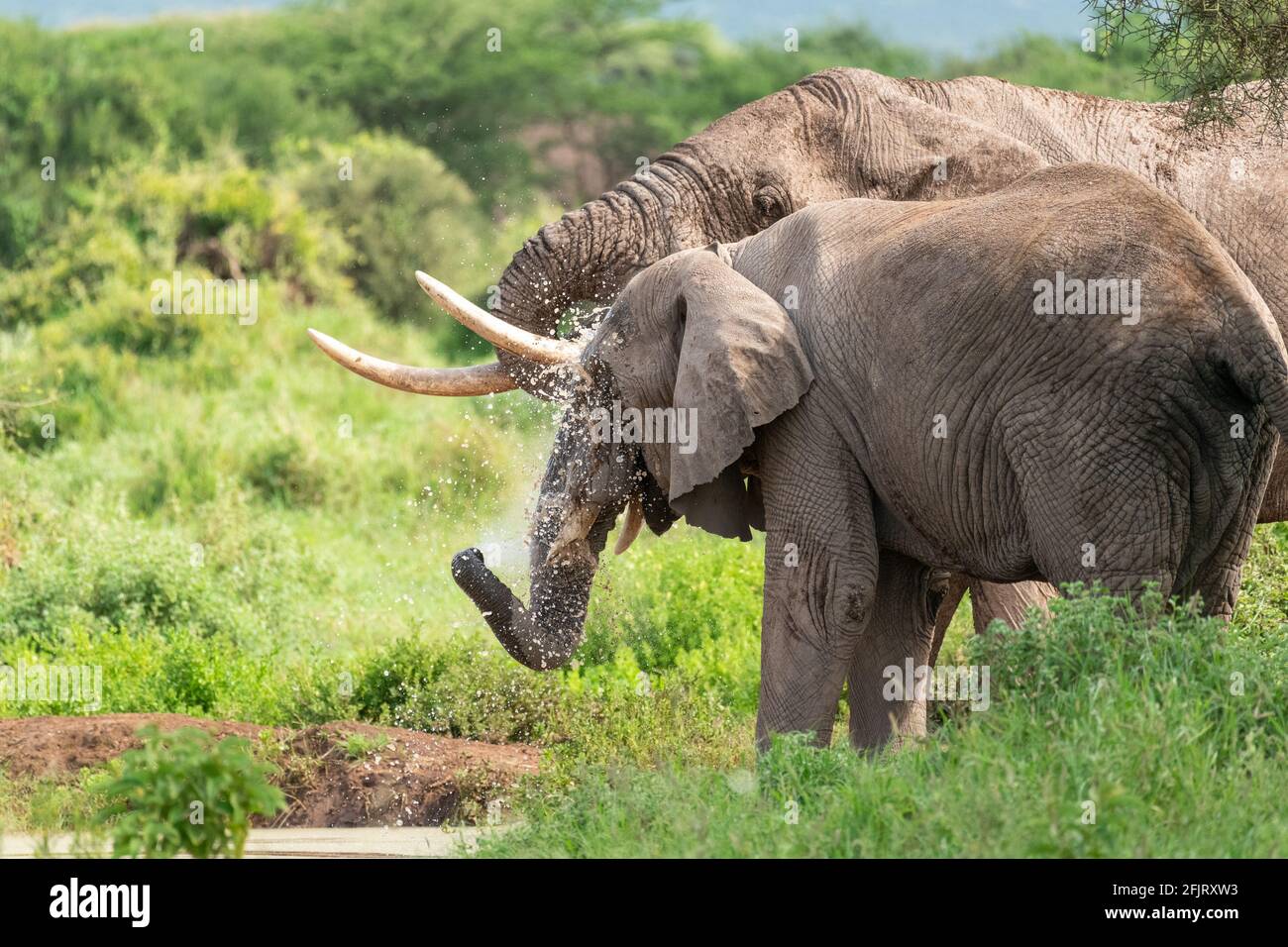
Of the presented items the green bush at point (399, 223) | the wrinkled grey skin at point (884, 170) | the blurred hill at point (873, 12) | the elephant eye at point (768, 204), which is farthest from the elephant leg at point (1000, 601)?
the blurred hill at point (873, 12)

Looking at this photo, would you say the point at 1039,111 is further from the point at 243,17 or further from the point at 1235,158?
the point at 243,17

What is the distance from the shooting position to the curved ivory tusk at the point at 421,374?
850cm

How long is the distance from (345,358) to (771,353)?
2.07 meters

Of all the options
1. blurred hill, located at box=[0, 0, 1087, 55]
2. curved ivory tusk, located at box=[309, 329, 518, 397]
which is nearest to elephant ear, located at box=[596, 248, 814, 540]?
curved ivory tusk, located at box=[309, 329, 518, 397]

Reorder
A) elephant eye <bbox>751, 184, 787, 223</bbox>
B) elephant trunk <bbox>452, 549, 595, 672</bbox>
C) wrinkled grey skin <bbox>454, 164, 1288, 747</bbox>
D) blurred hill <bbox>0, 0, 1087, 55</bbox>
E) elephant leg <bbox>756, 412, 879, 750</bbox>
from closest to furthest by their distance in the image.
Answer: wrinkled grey skin <bbox>454, 164, 1288, 747</bbox> < elephant leg <bbox>756, 412, 879, 750</bbox> < elephant trunk <bbox>452, 549, 595, 672</bbox> < elephant eye <bbox>751, 184, 787, 223</bbox> < blurred hill <bbox>0, 0, 1087, 55</bbox>

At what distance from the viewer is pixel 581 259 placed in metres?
8.95

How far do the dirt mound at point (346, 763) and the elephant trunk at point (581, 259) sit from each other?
1863 millimetres

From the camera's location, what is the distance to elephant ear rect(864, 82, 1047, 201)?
924cm

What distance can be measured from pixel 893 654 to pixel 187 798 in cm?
315

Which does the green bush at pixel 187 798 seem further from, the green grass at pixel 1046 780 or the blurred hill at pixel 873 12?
the blurred hill at pixel 873 12

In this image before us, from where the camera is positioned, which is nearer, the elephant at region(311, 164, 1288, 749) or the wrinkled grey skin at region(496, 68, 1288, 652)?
the elephant at region(311, 164, 1288, 749)

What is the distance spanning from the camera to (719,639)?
→ 10570 millimetres

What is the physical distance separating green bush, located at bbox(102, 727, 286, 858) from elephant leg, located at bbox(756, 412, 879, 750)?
216 cm

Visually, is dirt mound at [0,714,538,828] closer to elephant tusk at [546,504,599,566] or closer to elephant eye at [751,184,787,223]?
elephant tusk at [546,504,599,566]
